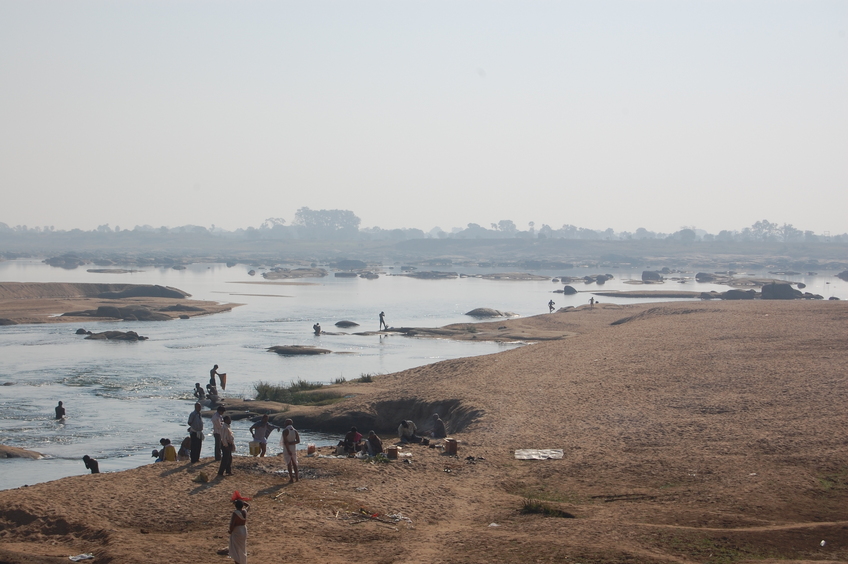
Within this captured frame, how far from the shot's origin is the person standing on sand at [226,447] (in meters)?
16.1

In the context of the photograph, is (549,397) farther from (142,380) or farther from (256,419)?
(142,380)

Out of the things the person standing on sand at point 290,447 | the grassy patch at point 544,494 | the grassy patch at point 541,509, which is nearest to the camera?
the grassy patch at point 541,509

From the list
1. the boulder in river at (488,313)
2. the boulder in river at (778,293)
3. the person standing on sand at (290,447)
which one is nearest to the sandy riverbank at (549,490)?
the person standing on sand at (290,447)

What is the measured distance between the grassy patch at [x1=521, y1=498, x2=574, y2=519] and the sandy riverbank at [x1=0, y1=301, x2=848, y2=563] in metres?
0.17

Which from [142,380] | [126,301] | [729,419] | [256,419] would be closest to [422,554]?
[729,419]

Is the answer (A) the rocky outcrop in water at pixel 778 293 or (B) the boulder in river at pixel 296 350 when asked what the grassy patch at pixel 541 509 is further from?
(A) the rocky outcrop in water at pixel 778 293

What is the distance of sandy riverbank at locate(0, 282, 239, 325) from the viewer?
67.9 m

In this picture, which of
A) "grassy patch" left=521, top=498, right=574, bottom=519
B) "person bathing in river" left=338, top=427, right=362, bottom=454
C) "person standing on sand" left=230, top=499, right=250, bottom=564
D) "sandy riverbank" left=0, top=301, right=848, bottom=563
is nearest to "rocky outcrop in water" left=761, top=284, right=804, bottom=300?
"sandy riverbank" left=0, top=301, right=848, bottom=563

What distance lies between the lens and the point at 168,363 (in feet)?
146

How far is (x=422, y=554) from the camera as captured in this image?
12.7 metres

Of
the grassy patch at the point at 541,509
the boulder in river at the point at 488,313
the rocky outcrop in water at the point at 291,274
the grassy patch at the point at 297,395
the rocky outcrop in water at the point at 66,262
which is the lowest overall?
the grassy patch at the point at 297,395

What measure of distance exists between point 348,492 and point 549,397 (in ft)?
38.1

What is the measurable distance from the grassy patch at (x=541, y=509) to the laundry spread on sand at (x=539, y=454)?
386 centimetres

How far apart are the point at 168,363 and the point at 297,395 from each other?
14727 millimetres
